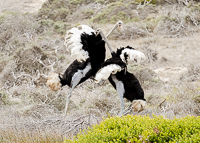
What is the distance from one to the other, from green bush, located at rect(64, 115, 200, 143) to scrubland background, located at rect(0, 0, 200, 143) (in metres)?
0.25

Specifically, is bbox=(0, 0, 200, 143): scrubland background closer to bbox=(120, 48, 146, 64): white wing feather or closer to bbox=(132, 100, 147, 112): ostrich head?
bbox=(132, 100, 147, 112): ostrich head

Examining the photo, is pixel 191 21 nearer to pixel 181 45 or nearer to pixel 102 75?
pixel 181 45

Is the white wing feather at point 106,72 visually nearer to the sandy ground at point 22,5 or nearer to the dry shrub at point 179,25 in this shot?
the dry shrub at point 179,25

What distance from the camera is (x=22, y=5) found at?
23891 millimetres

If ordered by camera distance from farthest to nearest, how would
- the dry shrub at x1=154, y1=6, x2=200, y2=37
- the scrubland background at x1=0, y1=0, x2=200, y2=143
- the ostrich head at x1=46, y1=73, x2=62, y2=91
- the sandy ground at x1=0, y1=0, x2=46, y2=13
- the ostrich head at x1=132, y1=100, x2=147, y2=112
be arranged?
the sandy ground at x1=0, y1=0, x2=46, y2=13 < the dry shrub at x1=154, y1=6, x2=200, y2=37 < the ostrich head at x1=46, y1=73, x2=62, y2=91 < the ostrich head at x1=132, y1=100, x2=147, y2=112 < the scrubland background at x1=0, y1=0, x2=200, y2=143

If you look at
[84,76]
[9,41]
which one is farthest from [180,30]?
[84,76]

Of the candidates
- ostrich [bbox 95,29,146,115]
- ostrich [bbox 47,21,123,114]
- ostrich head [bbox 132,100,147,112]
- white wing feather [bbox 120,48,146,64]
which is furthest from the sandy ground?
ostrich head [bbox 132,100,147,112]

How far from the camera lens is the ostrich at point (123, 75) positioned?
4523 millimetres

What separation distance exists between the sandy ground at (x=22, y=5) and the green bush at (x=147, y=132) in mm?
19568

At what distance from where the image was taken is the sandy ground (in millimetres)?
21520

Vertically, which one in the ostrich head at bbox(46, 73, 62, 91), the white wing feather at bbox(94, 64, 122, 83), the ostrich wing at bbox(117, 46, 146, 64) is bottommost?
the ostrich head at bbox(46, 73, 62, 91)

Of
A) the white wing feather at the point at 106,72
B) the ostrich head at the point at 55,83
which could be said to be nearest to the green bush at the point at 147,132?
the white wing feather at the point at 106,72

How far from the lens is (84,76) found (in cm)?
511

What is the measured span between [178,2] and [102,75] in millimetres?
14946
